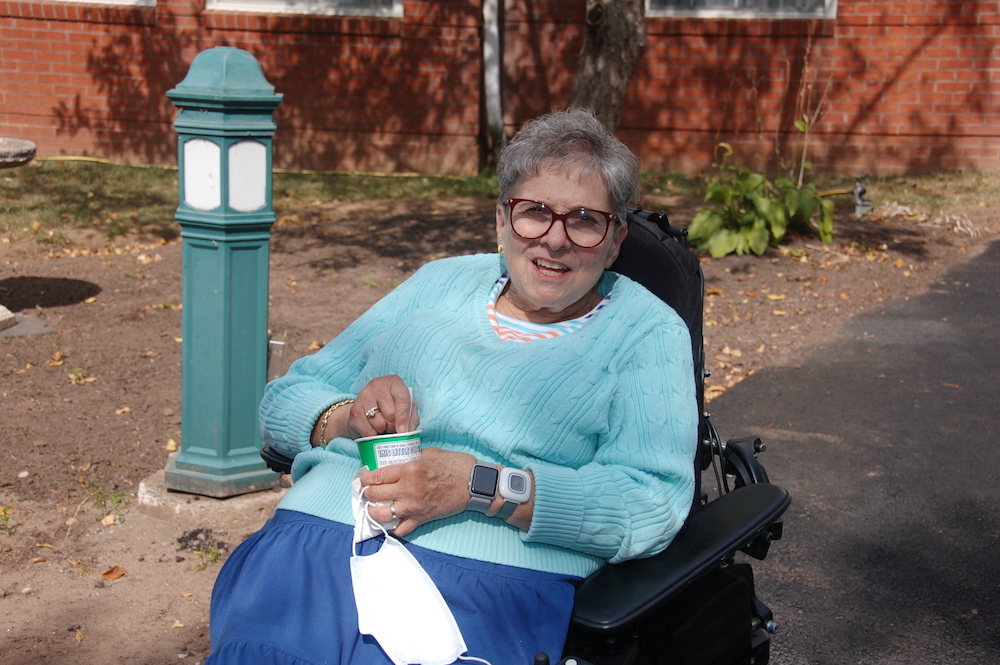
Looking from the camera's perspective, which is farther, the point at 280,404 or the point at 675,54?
the point at 675,54

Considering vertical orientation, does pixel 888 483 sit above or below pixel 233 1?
below

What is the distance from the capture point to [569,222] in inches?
94.7

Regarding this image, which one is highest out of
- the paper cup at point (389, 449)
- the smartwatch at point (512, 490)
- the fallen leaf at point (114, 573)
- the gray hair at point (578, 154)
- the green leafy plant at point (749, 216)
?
the gray hair at point (578, 154)

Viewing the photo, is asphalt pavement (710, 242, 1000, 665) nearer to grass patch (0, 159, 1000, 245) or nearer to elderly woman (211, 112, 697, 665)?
elderly woman (211, 112, 697, 665)

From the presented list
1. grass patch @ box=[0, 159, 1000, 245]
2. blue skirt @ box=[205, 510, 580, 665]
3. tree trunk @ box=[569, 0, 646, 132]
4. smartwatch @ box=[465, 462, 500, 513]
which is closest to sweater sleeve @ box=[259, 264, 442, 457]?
blue skirt @ box=[205, 510, 580, 665]

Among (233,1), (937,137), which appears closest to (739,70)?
(937,137)

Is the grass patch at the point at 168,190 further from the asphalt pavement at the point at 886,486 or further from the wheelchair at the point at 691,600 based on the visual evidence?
the wheelchair at the point at 691,600

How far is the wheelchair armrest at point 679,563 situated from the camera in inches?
76.9

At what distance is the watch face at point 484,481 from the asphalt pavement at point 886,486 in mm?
1602

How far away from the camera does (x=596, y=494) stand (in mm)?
2117

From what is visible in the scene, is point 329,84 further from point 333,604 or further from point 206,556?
point 333,604

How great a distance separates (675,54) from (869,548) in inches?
334

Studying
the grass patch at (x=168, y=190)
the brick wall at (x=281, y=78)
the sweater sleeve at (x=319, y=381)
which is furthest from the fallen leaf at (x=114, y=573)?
the brick wall at (x=281, y=78)

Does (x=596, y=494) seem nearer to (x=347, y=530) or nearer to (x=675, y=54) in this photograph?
(x=347, y=530)
